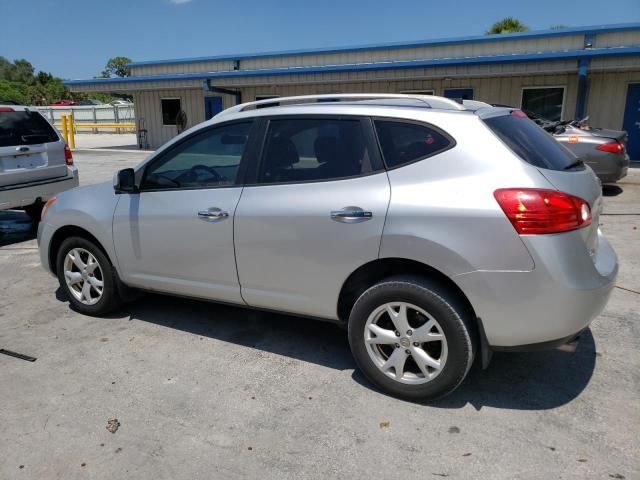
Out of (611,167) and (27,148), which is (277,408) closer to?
(27,148)

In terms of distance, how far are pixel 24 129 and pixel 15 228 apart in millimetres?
1840

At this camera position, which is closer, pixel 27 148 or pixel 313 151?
pixel 313 151

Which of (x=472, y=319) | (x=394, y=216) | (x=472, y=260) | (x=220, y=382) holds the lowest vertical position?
(x=220, y=382)

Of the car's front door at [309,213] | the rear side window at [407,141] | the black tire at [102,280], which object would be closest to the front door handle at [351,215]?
the car's front door at [309,213]

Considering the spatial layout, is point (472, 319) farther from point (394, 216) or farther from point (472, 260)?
point (394, 216)

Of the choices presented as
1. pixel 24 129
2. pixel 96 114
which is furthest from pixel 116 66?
Answer: pixel 24 129

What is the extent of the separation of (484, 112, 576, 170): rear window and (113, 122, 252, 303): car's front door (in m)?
1.68

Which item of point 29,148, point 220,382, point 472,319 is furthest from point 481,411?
point 29,148

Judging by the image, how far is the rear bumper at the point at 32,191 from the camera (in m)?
6.88

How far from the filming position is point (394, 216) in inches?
117

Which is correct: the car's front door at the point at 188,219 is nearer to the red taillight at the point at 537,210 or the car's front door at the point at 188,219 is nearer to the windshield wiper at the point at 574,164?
the red taillight at the point at 537,210

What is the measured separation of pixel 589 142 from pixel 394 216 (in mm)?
8431

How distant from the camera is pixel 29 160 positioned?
7156 millimetres

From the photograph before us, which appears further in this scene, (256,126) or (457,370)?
(256,126)
